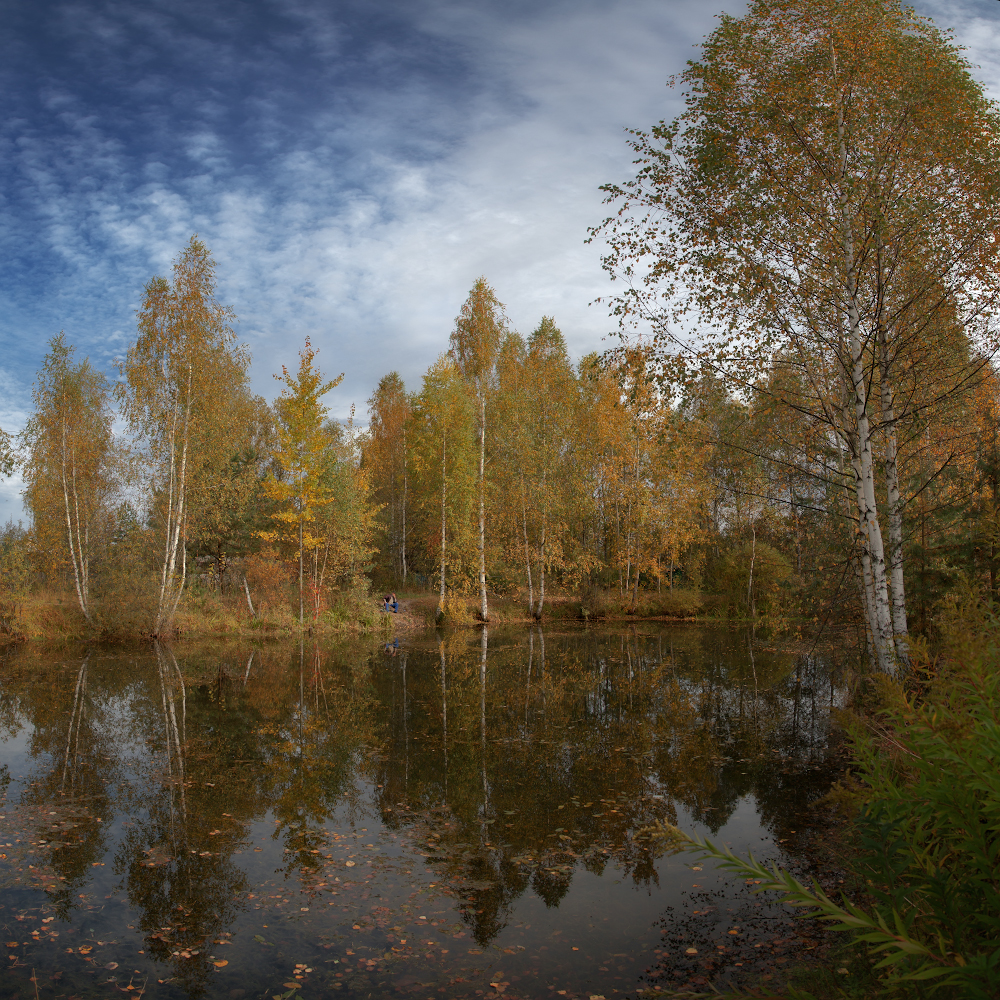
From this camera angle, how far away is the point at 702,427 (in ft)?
45.2

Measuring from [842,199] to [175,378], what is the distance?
20.8m

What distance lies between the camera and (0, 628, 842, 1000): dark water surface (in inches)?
189

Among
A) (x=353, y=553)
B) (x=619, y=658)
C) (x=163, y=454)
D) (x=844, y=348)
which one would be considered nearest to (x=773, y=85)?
(x=844, y=348)

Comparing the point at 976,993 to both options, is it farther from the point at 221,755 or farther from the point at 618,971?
the point at 221,755

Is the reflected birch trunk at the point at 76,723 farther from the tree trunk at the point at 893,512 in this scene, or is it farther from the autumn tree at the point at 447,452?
the autumn tree at the point at 447,452

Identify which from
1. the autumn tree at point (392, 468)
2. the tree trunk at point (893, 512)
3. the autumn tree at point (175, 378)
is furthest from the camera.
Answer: the autumn tree at point (392, 468)

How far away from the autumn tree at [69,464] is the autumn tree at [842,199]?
70.5 ft

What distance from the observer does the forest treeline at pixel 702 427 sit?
9.30 meters

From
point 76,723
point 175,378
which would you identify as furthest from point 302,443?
point 76,723

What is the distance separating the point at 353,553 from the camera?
1144 inches

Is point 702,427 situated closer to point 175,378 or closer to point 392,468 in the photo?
point 175,378

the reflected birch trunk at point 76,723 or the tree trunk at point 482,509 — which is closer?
the reflected birch trunk at point 76,723

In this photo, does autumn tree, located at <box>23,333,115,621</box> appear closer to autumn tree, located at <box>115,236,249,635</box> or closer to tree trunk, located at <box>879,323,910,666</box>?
autumn tree, located at <box>115,236,249,635</box>

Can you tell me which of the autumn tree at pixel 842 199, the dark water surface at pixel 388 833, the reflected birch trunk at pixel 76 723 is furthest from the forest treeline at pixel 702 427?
the reflected birch trunk at pixel 76 723
